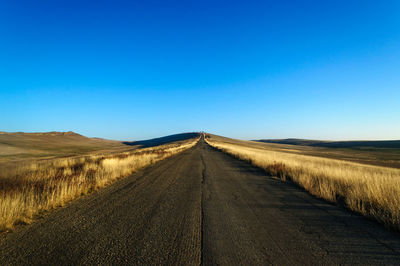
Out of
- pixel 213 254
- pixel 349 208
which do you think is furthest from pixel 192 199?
pixel 349 208

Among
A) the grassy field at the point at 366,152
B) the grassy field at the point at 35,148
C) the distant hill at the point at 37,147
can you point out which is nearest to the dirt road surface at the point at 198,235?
the grassy field at the point at 35,148

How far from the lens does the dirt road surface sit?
255 cm

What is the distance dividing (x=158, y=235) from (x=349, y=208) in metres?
5.34

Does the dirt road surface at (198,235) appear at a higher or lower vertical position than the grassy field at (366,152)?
higher

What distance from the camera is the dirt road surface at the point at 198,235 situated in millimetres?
2547

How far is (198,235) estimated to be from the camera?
3225 mm

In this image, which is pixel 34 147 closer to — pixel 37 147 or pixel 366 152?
pixel 37 147

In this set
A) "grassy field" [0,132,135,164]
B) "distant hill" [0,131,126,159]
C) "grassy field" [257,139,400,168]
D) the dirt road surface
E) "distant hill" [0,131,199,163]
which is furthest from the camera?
"distant hill" [0,131,126,159]

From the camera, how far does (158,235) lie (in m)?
3.19

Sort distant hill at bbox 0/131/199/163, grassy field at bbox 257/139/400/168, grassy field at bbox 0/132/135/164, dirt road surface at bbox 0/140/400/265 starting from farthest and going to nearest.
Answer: distant hill at bbox 0/131/199/163 → grassy field at bbox 0/132/135/164 → grassy field at bbox 257/139/400/168 → dirt road surface at bbox 0/140/400/265

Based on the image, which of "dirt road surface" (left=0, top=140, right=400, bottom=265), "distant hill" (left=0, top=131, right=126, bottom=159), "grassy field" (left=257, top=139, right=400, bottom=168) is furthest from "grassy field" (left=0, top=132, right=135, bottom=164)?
"grassy field" (left=257, top=139, right=400, bottom=168)

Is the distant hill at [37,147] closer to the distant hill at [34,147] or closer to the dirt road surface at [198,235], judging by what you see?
the distant hill at [34,147]

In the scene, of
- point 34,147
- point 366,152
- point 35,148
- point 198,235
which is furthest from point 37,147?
point 366,152

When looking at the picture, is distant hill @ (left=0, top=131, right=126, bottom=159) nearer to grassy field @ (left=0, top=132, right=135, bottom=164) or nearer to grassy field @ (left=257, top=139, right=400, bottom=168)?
grassy field @ (left=0, top=132, right=135, bottom=164)
